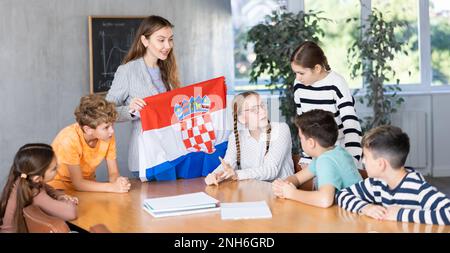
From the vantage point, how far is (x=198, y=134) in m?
3.89

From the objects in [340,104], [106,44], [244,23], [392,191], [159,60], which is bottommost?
[392,191]

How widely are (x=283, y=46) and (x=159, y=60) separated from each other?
8.08 ft

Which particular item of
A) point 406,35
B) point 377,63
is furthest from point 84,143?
point 406,35

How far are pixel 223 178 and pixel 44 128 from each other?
2510 mm

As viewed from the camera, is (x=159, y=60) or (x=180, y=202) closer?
(x=180, y=202)

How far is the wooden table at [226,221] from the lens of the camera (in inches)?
105

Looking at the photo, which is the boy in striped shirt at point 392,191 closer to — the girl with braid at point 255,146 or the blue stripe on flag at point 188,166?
the girl with braid at point 255,146

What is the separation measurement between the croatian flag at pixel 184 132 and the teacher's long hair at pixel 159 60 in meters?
0.19

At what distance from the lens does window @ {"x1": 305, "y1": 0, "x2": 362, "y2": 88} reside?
706 cm

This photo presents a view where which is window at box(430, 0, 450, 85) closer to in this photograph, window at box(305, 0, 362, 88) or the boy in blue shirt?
window at box(305, 0, 362, 88)

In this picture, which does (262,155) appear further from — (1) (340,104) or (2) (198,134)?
(1) (340,104)

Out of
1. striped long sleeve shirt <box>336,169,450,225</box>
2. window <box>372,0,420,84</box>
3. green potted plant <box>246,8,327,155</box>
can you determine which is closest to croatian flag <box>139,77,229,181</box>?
striped long sleeve shirt <box>336,169,450,225</box>

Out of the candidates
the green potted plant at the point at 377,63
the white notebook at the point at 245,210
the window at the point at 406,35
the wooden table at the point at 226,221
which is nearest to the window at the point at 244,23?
the green potted plant at the point at 377,63
